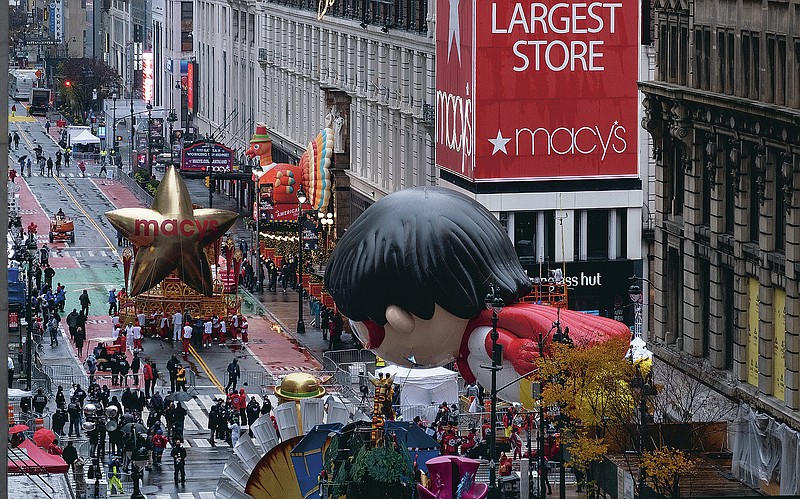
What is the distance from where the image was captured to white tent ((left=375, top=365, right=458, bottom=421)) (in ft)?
195

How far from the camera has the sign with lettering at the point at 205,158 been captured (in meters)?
110

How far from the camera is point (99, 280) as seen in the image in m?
93.4

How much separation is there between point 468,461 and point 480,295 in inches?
255

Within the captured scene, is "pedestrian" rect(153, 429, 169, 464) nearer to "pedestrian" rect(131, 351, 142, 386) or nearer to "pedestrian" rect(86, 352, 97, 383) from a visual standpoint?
"pedestrian" rect(131, 351, 142, 386)

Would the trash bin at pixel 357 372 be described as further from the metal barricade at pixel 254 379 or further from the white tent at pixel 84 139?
the white tent at pixel 84 139

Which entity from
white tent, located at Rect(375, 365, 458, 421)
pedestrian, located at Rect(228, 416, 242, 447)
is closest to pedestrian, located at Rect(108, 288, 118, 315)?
pedestrian, located at Rect(228, 416, 242, 447)

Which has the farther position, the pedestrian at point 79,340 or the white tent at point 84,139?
the white tent at point 84,139

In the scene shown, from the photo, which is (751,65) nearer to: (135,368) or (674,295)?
(674,295)

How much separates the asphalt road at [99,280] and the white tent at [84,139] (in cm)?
248

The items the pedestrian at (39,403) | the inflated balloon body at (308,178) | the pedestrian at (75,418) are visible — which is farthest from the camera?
the inflated balloon body at (308,178)

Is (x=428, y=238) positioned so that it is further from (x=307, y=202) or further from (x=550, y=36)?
(x=307, y=202)

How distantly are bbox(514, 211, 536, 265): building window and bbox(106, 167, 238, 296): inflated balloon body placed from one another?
10487 millimetres

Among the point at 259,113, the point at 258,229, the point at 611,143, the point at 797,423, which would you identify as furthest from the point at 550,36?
the point at 259,113

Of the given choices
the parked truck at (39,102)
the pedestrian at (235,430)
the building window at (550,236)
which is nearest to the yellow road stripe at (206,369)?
the pedestrian at (235,430)
